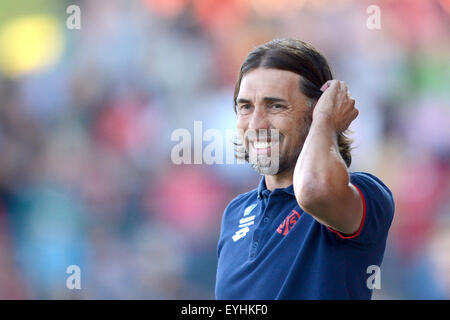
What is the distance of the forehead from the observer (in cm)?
181

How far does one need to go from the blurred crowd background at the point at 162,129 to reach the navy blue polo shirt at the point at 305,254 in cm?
266

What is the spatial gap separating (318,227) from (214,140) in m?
2.98

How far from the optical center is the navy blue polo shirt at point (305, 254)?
1.57 metres

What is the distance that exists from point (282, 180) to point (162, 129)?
9.43 feet

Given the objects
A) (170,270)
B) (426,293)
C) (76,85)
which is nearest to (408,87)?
(426,293)

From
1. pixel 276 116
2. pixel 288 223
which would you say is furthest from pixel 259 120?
pixel 288 223

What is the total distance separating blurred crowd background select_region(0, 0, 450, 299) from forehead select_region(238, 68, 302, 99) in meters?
2.71

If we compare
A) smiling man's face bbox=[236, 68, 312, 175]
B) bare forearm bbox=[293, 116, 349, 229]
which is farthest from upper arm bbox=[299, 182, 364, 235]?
smiling man's face bbox=[236, 68, 312, 175]

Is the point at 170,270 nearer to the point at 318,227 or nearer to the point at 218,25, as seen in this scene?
the point at 218,25

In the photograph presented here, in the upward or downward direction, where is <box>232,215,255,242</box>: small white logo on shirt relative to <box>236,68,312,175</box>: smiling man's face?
downward

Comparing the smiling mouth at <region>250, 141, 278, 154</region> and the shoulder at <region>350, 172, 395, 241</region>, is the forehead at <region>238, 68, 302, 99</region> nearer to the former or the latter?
the smiling mouth at <region>250, 141, 278, 154</region>

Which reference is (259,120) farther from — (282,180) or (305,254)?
(305,254)

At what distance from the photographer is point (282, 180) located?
1.90 meters

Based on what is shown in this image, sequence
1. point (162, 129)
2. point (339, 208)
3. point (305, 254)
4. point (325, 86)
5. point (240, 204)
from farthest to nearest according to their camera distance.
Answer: point (162, 129) < point (240, 204) < point (325, 86) < point (305, 254) < point (339, 208)
